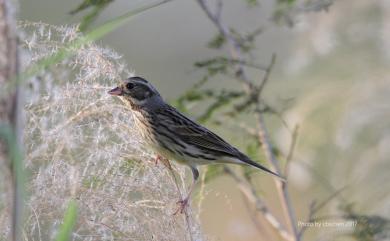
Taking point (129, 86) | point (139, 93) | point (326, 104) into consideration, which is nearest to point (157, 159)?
point (129, 86)

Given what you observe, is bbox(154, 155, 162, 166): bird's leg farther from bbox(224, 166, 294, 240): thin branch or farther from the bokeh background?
bbox(224, 166, 294, 240): thin branch

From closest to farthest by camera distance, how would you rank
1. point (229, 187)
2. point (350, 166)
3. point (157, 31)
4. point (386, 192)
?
point (386, 192), point (350, 166), point (229, 187), point (157, 31)

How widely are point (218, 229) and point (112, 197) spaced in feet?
20.3

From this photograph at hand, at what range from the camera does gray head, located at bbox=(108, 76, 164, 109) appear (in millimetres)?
4789

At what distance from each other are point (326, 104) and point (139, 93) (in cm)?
362

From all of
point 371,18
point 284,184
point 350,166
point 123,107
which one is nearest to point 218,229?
point 350,166

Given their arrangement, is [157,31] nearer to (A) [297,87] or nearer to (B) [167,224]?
(A) [297,87]

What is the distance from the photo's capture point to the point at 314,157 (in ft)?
29.5

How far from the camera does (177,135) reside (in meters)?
5.25

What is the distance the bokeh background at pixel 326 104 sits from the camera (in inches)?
265

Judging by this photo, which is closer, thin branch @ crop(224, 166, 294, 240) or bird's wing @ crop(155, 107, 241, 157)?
bird's wing @ crop(155, 107, 241, 157)

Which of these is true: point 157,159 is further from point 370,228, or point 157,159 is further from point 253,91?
point 370,228

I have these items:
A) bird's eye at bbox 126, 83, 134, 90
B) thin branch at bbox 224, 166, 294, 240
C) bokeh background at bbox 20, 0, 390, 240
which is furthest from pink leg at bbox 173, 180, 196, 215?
thin branch at bbox 224, 166, 294, 240

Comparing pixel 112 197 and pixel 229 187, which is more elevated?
pixel 112 197
